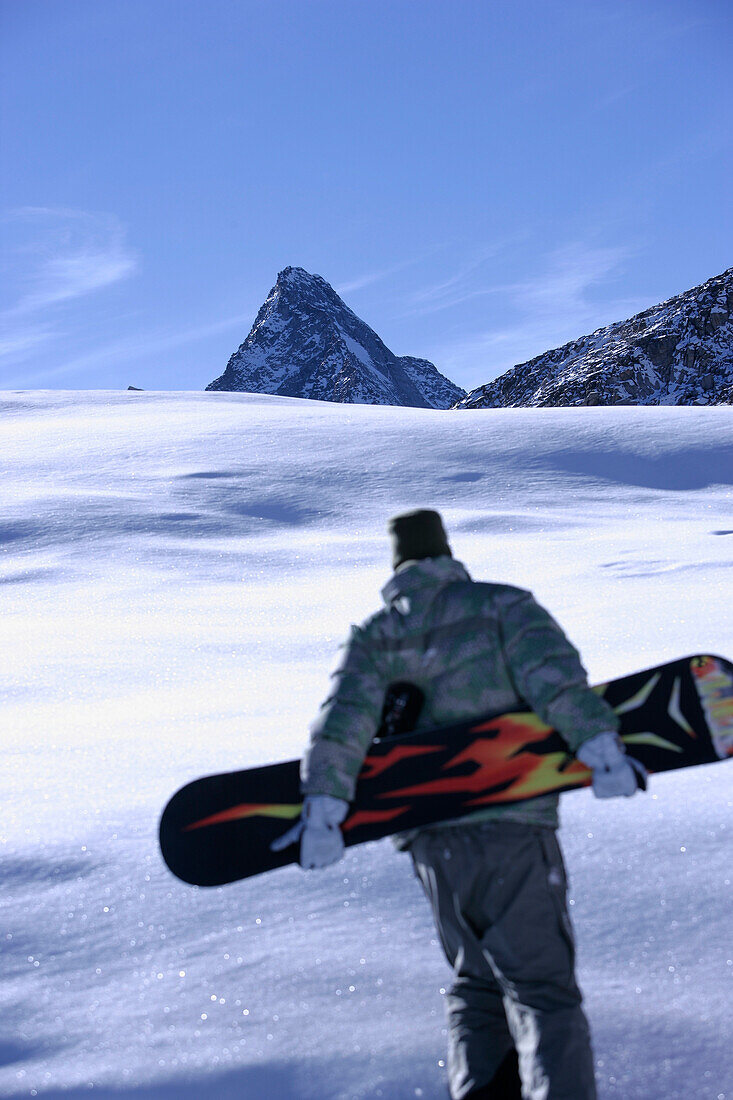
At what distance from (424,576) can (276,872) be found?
3.19ft

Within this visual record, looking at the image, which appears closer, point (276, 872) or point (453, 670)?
point (453, 670)

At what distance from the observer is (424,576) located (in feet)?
6.13

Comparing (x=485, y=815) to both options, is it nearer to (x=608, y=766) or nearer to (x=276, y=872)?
(x=608, y=766)

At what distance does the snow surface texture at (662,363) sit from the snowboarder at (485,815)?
10274 centimetres

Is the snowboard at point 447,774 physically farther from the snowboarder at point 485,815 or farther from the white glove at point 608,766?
the white glove at point 608,766

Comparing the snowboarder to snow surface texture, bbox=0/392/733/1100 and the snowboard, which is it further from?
snow surface texture, bbox=0/392/733/1100

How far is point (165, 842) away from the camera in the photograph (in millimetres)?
2004

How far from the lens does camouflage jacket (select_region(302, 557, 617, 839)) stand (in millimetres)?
1722

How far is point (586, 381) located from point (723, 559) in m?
108

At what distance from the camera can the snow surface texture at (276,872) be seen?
173cm

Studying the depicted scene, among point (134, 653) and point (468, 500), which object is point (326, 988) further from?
point (468, 500)

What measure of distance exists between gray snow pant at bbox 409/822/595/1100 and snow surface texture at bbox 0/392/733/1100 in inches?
5.6

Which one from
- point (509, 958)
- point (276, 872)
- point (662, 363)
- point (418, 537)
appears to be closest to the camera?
point (509, 958)

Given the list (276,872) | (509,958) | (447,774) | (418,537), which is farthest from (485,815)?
(276,872)
